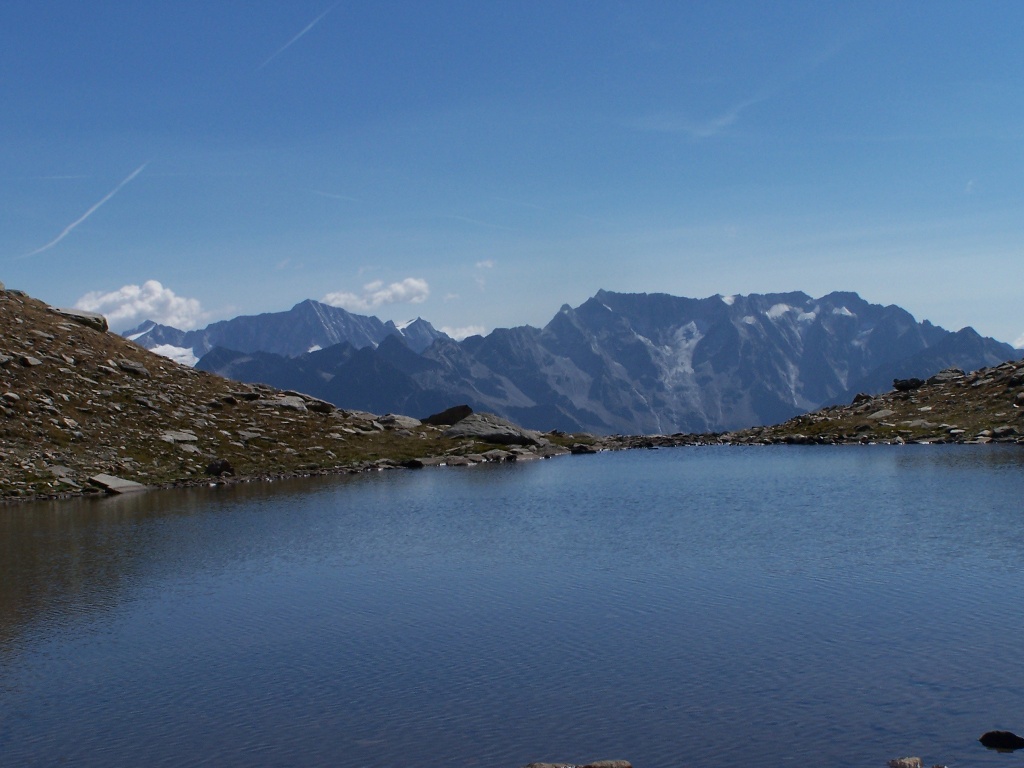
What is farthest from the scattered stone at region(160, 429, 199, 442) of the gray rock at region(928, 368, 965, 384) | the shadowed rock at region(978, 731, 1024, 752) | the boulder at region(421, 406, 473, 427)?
the gray rock at region(928, 368, 965, 384)

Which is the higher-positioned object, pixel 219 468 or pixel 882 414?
pixel 882 414

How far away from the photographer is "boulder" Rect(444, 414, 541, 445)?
138 meters

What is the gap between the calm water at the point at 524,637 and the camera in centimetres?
2397

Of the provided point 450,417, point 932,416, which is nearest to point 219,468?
point 450,417

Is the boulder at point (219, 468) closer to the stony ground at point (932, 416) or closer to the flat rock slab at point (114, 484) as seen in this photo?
the flat rock slab at point (114, 484)

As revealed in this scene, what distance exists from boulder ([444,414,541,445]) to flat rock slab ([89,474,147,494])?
180 ft

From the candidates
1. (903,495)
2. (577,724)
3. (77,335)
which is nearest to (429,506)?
(903,495)

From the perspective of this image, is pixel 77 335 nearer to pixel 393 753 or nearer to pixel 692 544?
pixel 692 544

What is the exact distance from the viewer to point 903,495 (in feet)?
225

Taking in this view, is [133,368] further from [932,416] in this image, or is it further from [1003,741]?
[1003,741]

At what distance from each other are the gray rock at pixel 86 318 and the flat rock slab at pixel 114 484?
43939 millimetres

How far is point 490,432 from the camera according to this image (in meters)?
140

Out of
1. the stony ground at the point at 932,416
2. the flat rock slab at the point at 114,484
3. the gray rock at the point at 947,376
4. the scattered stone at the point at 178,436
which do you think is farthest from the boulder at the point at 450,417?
the gray rock at the point at 947,376

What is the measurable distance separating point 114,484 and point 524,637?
66.2 metres
